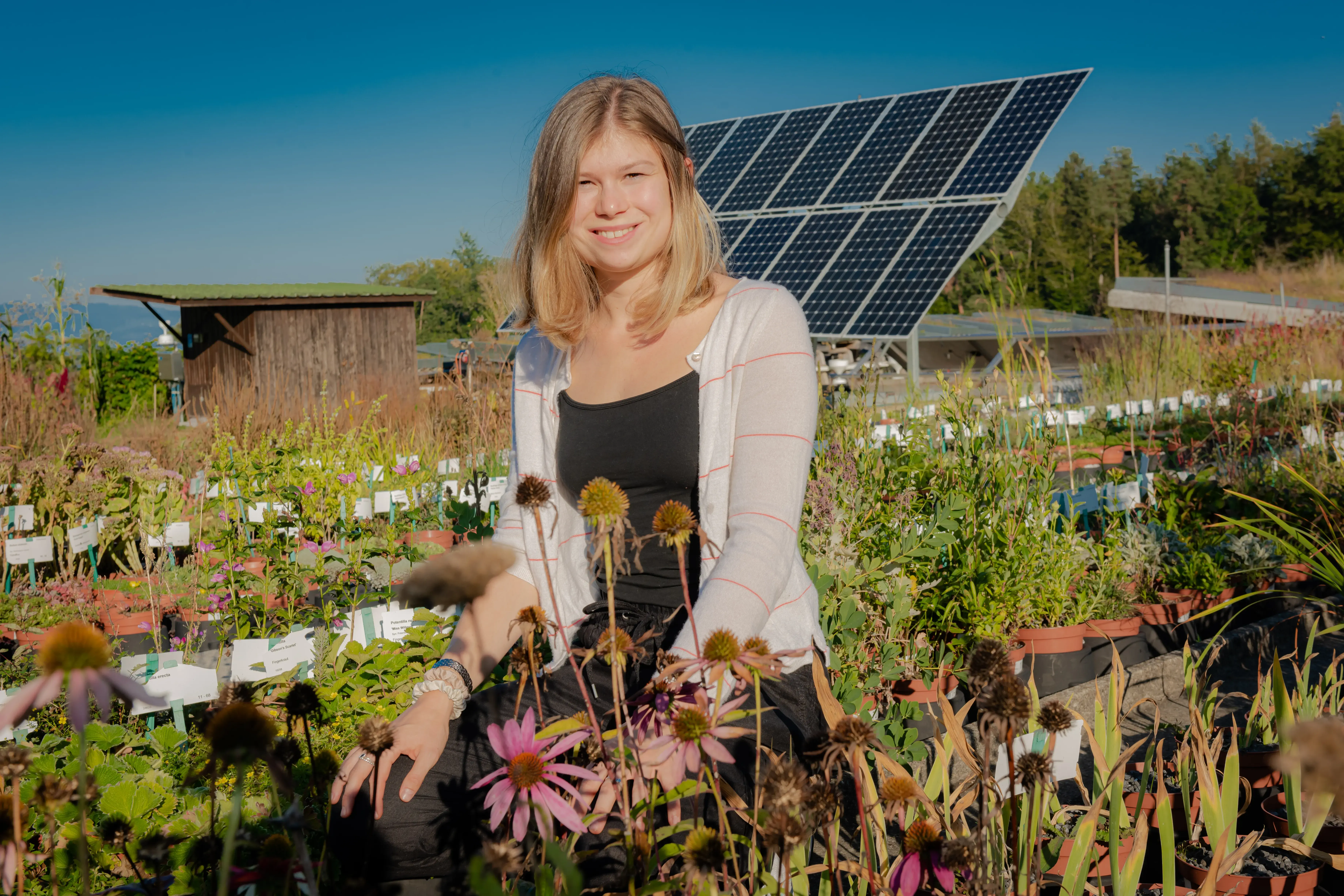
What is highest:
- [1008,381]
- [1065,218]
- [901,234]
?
[1065,218]

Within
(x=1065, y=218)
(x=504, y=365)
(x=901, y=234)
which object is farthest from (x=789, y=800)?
(x=1065, y=218)

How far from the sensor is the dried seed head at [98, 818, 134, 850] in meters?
0.98

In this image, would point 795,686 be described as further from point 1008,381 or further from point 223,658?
point 1008,381

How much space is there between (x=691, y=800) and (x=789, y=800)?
0.55 metres

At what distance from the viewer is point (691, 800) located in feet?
4.28

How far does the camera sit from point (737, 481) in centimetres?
170

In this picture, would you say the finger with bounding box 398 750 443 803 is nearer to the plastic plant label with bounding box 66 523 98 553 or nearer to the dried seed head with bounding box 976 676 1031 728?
the dried seed head with bounding box 976 676 1031 728

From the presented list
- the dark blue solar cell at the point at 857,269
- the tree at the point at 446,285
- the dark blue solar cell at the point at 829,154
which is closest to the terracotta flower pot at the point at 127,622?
the dark blue solar cell at the point at 857,269

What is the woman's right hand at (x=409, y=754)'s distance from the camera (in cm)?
144

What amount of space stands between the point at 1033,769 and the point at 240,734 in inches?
28.3

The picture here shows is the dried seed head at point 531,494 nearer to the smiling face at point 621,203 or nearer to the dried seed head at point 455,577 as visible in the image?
the dried seed head at point 455,577

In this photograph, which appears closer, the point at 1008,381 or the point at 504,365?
the point at 1008,381

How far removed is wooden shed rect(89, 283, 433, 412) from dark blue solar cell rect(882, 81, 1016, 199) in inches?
299

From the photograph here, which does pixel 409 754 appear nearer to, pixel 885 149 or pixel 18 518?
pixel 18 518
